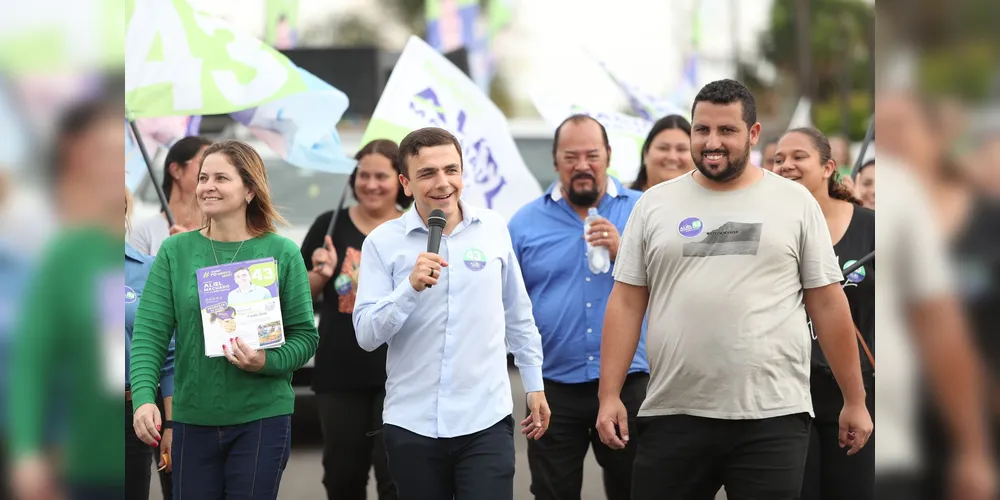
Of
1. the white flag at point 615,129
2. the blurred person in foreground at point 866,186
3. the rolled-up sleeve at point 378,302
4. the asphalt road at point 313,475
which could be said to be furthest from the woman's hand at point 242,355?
the blurred person in foreground at point 866,186

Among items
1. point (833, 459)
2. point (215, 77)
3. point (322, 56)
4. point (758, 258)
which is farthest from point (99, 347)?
point (322, 56)

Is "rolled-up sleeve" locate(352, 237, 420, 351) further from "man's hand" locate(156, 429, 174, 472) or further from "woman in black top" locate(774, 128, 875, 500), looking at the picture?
"woman in black top" locate(774, 128, 875, 500)

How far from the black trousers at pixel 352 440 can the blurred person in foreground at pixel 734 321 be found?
1835mm

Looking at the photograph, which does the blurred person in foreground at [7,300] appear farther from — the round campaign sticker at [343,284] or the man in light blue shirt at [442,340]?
the round campaign sticker at [343,284]

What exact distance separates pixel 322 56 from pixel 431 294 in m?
7.26

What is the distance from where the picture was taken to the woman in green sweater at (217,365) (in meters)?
4.01

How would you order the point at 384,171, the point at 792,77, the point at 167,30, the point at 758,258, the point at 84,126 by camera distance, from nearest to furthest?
the point at 84,126
the point at 758,258
the point at 384,171
the point at 167,30
the point at 792,77

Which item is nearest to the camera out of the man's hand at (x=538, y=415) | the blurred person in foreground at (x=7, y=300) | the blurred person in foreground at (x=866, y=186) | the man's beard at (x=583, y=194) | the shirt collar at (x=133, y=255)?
the blurred person in foreground at (x=7, y=300)

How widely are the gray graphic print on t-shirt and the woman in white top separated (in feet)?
9.38

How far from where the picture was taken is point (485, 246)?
14.2 ft

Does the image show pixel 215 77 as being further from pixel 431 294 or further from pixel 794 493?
pixel 794 493

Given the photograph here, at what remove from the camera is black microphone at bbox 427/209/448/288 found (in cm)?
403

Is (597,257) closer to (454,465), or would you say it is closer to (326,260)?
(326,260)

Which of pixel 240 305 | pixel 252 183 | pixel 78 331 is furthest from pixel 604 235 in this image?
pixel 78 331
